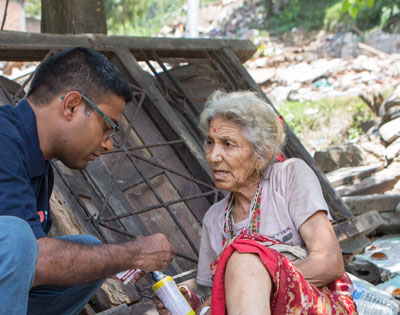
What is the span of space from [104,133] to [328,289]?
4.08ft

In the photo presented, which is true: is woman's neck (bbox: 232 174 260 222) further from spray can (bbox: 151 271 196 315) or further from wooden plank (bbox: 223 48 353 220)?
wooden plank (bbox: 223 48 353 220)

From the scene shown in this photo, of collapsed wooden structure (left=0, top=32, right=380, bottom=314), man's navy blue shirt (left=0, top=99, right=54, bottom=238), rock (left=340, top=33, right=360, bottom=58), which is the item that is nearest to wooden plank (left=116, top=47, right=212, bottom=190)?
collapsed wooden structure (left=0, top=32, right=380, bottom=314)

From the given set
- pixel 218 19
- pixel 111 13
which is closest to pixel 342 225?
pixel 111 13

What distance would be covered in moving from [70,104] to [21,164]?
35 centimetres

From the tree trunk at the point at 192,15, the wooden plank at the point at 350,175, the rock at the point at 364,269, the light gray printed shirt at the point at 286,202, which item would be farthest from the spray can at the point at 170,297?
the tree trunk at the point at 192,15

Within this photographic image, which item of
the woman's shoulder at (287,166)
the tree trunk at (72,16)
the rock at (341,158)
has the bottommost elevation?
the rock at (341,158)

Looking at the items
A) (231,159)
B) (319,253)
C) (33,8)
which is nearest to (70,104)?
(231,159)

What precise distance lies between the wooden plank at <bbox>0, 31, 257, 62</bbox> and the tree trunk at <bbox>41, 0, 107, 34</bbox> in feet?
1.20

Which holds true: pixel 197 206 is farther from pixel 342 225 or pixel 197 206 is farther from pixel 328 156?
pixel 328 156

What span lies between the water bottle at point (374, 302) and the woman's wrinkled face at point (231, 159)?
880 mm

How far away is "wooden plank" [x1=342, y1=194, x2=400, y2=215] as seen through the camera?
4891mm

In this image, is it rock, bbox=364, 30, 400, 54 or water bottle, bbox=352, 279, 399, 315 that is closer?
water bottle, bbox=352, 279, 399, 315

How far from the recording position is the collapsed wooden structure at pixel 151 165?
3.18 meters

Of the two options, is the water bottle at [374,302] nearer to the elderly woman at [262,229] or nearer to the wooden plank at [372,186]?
the elderly woman at [262,229]
